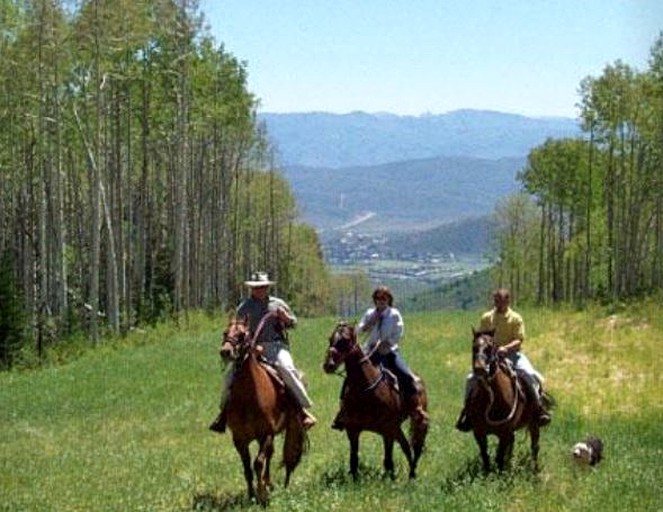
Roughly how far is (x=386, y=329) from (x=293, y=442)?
1.85 m

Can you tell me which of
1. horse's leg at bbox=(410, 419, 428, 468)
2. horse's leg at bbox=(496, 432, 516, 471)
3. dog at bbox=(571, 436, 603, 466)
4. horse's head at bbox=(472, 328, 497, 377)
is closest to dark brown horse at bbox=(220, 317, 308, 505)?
horse's leg at bbox=(410, 419, 428, 468)

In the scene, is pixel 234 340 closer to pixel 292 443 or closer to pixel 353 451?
pixel 292 443

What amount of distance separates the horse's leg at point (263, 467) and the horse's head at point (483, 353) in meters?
2.67

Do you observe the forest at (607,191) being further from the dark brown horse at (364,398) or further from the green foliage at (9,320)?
the dark brown horse at (364,398)

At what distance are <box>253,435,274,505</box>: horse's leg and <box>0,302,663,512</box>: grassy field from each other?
0.18m

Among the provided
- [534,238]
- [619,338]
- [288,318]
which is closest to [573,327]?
[619,338]

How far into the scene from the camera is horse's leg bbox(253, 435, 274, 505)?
13.0 meters

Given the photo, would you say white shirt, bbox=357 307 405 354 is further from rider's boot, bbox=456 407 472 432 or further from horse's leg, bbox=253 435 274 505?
horse's leg, bbox=253 435 274 505

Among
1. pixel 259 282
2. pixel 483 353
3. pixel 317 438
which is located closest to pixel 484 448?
pixel 483 353

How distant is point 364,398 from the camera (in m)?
14.1

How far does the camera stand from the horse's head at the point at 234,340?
12.6m

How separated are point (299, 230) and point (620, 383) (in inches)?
3610

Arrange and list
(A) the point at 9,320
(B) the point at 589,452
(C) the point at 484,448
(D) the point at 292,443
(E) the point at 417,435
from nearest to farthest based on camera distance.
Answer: (D) the point at 292,443, (C) the point at 484,448, (E) the point at 417,435, (B) the point at 589,452, (A) the point at 9,320

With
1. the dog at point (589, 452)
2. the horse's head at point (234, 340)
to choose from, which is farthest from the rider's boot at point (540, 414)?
the horse's head at point (234, 340)
